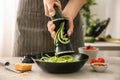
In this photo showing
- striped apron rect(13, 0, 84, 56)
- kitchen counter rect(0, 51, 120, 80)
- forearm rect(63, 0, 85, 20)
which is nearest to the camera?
kitchen counter rect(0, 51, 120, 80)

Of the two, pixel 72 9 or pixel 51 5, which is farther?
pixel 72 9

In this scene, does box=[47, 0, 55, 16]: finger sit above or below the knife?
above

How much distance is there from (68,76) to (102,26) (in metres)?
1.60

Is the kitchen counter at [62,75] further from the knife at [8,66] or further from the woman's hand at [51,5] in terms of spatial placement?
the woman's hand at [51,5]

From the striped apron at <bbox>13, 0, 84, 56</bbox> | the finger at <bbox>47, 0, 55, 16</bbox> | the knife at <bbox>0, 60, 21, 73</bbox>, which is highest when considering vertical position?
the finger at <bbox>47, 0, 55, 16</bbox>

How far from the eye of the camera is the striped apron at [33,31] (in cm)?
140

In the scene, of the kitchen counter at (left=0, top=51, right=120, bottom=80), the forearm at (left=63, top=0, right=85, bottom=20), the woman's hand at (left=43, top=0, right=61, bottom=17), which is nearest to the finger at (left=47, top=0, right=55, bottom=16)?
the woman's hand at (left=43, top=0, right=61, bottom=17)

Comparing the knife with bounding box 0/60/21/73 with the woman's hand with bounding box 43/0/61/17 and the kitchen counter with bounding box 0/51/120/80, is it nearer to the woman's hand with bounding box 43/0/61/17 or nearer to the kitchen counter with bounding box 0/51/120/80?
the kitchen counter with bounding box 0/51/120/80

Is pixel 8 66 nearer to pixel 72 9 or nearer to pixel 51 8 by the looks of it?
pixel 51 8

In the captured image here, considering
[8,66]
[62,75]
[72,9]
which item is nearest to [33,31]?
[72,9]

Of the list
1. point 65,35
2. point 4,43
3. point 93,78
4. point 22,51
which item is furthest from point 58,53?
point 4,43

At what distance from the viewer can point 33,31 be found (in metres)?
1.42

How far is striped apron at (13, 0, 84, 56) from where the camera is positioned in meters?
1.40

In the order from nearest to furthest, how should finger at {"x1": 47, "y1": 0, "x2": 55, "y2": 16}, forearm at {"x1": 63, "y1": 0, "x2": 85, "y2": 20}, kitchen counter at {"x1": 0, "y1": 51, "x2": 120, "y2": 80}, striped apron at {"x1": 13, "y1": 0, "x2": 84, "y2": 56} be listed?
kitchen counter at {"x1": 0, "y1": 51, "x2": 120, "y2": 80} < finger at {"x1": 47, "y1": 0, "x2": 55, "y2": 16} < forearm at {"x1": 63, "y1": 0, "x2": 85, "y2": 20} < striped apron at {"x1": 13, "y1": 0, "x2": 84, "y2": 56}
